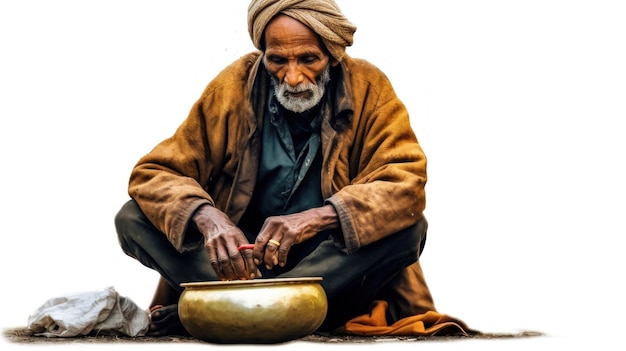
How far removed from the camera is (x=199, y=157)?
6484 mm

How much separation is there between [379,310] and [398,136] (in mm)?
850

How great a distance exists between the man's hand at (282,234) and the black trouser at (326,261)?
0.86 feet

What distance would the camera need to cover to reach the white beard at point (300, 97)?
20.7ft

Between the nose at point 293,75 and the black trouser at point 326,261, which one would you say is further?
the nose at point 293,75

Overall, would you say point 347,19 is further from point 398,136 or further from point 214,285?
point 214,285

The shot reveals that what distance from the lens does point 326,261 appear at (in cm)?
605

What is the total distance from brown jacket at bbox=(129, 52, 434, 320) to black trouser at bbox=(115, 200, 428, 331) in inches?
3.3

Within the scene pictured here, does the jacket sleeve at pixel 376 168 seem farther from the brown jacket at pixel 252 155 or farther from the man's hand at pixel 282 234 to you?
the man's hand at pixel 282 234

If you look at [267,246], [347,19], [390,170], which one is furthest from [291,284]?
[347,19]

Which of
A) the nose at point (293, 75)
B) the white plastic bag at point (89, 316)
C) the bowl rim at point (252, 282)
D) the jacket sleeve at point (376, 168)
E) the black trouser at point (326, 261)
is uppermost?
the nose at point (293, 75)

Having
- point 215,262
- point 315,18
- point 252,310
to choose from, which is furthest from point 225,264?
point 315,18

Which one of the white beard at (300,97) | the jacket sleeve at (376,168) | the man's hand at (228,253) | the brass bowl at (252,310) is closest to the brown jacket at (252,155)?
the jacket sleeve at (376,168)

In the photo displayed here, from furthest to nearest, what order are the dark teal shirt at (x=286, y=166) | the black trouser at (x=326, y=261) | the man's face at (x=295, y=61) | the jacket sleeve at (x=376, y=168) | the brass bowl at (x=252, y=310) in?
the dark teal shirt at (x=286, y=166) → the man's face at (x=295, y=61) → the black trouser at (x=326, y=261) → the jacket sleeve at (x=376, y=168) → the brass bowl at (x=252, y=310)

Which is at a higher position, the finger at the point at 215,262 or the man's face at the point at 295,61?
the man's face at the point at 295,61
